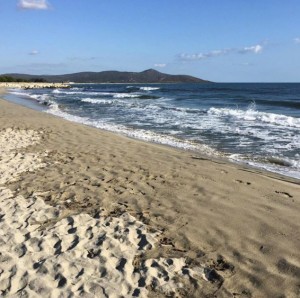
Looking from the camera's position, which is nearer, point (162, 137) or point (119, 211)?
point (119, 211)

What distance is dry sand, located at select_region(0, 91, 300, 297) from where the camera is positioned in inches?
146

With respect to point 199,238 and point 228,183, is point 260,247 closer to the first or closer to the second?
point 199,238

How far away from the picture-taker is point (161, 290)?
3.60m

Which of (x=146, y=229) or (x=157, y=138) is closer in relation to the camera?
(x=146, y=229)

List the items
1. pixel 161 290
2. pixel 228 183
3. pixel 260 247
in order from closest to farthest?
pixel 161 290, pixel 260 247, pixel 228 183

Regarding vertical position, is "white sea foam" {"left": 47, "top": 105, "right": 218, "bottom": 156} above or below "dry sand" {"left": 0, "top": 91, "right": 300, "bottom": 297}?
below

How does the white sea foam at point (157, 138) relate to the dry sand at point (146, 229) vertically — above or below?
below

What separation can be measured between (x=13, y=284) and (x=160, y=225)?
204 centimetres

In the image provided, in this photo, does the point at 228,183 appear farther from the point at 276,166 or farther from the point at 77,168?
the point at 77,168

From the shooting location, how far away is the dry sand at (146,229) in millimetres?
3703

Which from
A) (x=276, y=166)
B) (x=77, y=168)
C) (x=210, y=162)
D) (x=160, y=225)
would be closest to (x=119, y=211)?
(x=160, y=225)

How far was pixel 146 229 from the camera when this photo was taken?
15.8 ft

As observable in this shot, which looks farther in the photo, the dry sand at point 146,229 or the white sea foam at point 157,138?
the white sea foam at point 157,138

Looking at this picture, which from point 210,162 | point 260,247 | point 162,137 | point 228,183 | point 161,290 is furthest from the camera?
point 162,137
